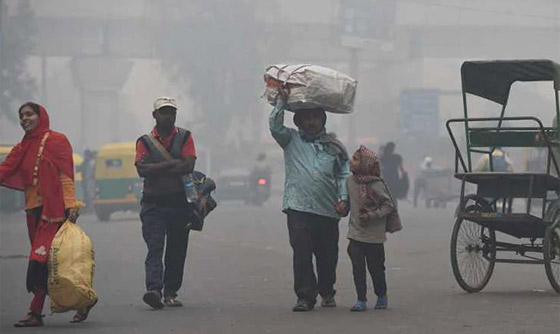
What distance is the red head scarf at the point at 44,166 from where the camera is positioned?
8992 millimetres

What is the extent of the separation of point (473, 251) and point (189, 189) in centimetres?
246

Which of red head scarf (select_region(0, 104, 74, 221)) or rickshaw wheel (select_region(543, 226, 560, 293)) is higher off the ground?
red head scarf (select_region(0, 104, 74, 221))

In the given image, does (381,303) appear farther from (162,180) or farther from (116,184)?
(116,184)

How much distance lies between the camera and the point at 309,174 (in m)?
9.65

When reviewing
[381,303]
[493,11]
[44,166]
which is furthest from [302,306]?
[493,11]

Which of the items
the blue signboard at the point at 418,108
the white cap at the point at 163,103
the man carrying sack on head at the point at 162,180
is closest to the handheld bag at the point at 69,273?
the man carrying sack on head at the point at 162,180

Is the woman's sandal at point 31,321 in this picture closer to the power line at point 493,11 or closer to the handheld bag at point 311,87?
the handheld bag at point 311,87

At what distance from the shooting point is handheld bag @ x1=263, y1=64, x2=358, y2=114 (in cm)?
955

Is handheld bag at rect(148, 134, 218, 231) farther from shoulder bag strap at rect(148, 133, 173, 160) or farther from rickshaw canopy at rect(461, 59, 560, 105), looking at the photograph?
rickshaw canopy at rect(461, 59, 560, 105)

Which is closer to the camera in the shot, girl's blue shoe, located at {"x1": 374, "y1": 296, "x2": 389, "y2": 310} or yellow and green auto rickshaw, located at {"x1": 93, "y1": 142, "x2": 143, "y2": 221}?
girl's blue shoe, located at {"x1": 374, "y1": 296, "x2": 389, "y2": 310}

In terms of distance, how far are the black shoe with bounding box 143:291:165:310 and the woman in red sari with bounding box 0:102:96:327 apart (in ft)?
2.28

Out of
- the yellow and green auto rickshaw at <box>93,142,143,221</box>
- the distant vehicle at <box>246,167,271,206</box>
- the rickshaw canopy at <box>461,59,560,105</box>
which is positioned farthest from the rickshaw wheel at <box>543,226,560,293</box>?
the distant vehicle at <box>246,167,271,206</box>

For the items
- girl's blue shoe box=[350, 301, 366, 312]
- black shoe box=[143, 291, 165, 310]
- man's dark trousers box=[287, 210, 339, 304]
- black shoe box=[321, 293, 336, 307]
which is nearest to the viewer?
girl's blue shoe box=[350, 301, 366, 312]

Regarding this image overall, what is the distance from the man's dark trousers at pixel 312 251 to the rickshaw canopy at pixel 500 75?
2347mm
